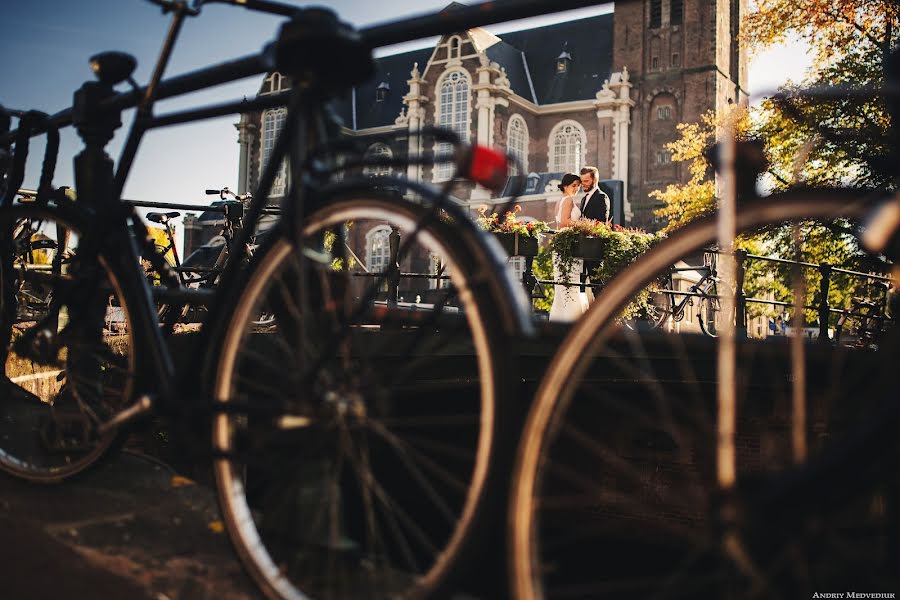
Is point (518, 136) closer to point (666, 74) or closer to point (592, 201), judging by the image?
point (666, 74)

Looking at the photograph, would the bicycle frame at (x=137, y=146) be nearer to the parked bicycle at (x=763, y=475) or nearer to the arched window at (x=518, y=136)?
the parked bicycle at (x=763, y=475)

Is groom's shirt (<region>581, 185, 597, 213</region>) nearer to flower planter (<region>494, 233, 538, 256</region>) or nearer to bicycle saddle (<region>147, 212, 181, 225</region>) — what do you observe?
flower planter (<region>494, 233, 538, 256</region>)

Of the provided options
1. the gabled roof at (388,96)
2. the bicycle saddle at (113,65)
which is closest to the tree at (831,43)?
the bicycle saddle at (113,65)

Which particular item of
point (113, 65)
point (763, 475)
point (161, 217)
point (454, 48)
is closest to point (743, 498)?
point (763, 475)

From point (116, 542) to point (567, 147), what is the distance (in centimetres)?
3995

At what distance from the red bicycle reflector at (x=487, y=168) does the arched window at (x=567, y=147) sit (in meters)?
39.2

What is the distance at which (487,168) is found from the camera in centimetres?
135

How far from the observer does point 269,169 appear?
1.81 meters

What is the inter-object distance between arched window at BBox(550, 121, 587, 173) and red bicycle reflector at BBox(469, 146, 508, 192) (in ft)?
129

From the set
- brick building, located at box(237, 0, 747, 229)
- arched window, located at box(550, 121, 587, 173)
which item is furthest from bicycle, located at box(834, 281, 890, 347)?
arched window, located at box(550, 121, 587, 173)

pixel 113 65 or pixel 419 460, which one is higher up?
pixel 113 65

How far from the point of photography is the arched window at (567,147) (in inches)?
1567

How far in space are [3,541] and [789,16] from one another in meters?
17.3

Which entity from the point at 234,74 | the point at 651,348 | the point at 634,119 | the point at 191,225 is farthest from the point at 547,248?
the point at 191,225
